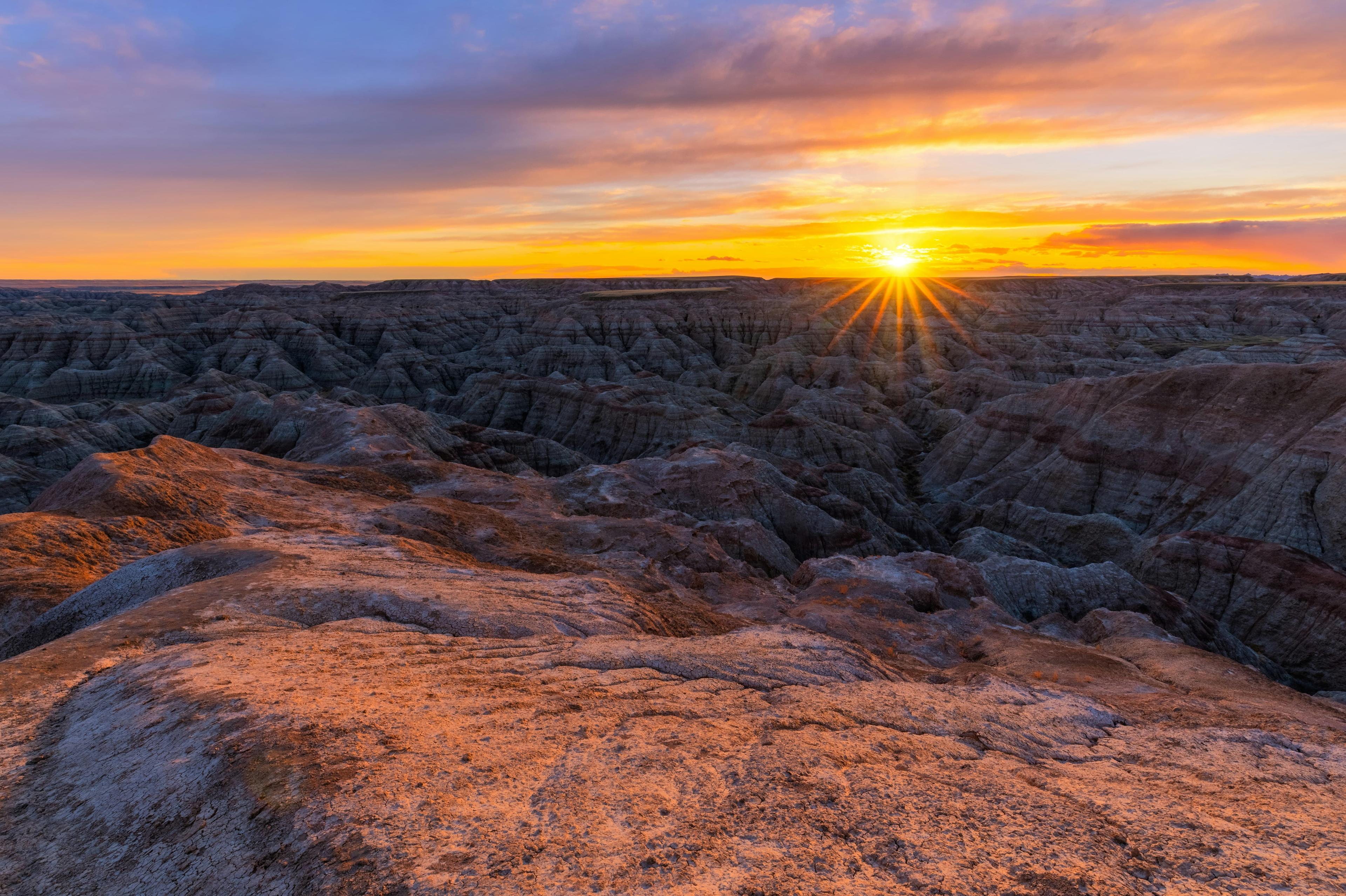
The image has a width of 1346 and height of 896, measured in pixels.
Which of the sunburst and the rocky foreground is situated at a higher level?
the sunburst

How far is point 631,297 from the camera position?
168 m

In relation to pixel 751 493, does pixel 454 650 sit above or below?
above

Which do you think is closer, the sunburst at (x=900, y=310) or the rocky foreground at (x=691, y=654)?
the rocky foreground at (x=691, y=654)

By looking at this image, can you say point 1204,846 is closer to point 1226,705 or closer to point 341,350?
point 1226,705

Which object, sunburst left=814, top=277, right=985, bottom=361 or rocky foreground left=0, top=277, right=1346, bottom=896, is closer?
rocky foreground left=0, top=277, right=1346, bottom=896

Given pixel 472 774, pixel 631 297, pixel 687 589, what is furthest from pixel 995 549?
pixel 631 297

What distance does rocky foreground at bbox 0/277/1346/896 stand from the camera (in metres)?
7.45

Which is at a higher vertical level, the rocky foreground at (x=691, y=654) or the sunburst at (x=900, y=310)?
the sunburst at (x=900, y=310)

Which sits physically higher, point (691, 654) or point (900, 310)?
point (900, 310)

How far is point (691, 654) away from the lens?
14.4 m

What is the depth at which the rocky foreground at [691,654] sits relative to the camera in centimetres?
745

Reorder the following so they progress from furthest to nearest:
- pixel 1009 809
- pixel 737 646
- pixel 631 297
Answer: pixel 631 297, pixel 737 646, pixel 1009 809

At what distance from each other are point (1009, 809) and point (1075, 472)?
155 feet

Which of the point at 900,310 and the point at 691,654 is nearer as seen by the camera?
the point at 691,654
